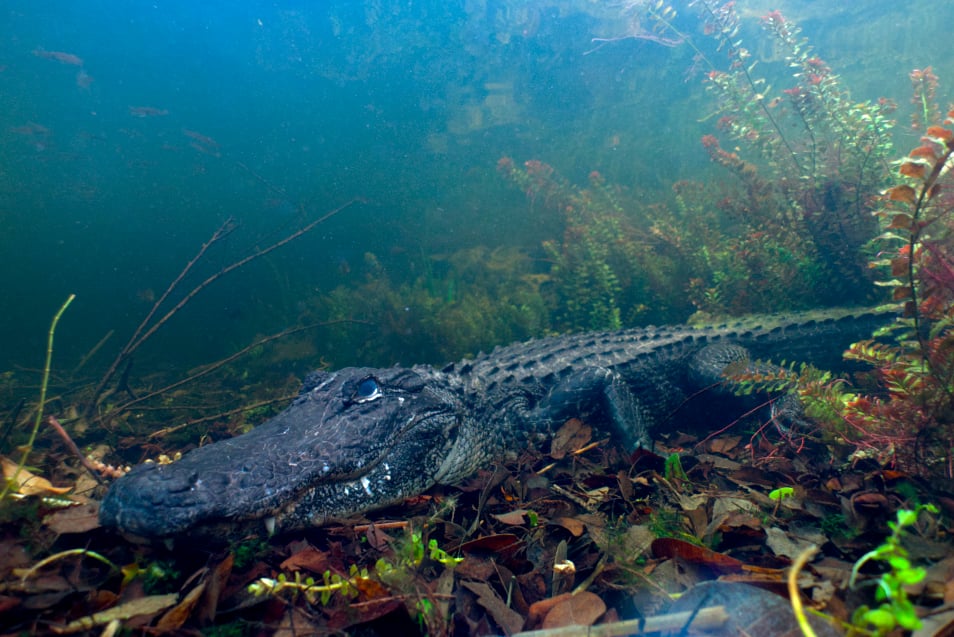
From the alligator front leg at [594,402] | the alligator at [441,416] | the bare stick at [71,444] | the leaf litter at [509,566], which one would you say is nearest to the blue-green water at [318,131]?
the alligator at [441,416]

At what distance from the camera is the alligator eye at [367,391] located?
9.02 feet

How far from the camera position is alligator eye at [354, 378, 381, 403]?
2751 millimetres

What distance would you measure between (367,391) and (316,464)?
0.74 meters

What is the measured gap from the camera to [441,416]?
2867 millimetres

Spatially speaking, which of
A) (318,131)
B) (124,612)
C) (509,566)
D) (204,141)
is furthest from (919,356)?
(318,131)

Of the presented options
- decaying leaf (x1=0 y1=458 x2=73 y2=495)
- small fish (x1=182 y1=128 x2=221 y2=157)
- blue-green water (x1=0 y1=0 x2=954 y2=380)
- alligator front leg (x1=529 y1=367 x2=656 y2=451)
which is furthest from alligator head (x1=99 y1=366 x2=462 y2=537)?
small fish (x1=182 y1=128 x2=221 y2=157)

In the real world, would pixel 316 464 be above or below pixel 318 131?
below

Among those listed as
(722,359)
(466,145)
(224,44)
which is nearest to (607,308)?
(722,359)

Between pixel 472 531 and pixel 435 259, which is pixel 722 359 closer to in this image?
pixel 472 531

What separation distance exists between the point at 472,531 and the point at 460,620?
1.74ft

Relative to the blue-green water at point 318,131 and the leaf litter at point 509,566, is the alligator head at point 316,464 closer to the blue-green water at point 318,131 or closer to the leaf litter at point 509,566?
the leaf litter at point 509,566

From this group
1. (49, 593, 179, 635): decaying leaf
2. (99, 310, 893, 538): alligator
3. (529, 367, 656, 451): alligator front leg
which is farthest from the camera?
(529, 367, 656, 451): alligator front leg

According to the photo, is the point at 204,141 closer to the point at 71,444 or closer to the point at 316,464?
the point at 71,444

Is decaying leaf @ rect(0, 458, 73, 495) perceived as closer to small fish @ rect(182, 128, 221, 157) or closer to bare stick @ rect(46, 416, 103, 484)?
bare stick @ rect(46, 416, 103, 484)
